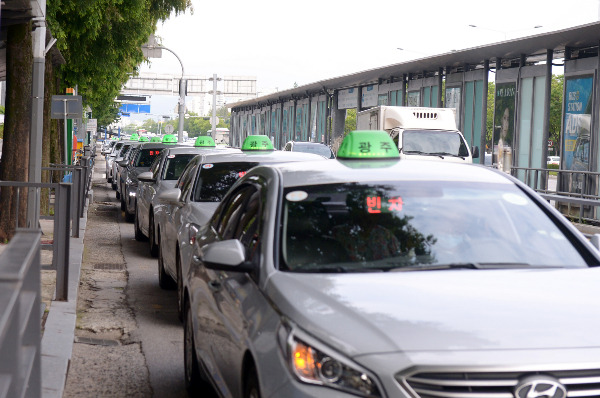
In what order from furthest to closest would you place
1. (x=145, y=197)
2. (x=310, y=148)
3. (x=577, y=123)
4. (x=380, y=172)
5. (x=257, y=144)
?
1. (x=310, y=148)
2. (x=577, y=123)
3. (x=145, y=197)
4. (x=257, y=144)
5. (x=380, y=172)

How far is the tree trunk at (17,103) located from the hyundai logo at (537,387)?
13.1 meters

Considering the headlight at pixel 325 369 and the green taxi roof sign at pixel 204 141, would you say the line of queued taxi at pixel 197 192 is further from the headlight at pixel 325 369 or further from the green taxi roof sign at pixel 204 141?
the headlight at pixel 325 369

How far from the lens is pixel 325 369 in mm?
3598

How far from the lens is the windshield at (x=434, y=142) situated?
83.6ft

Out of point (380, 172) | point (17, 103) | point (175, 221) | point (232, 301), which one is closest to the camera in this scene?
point (232, 301)

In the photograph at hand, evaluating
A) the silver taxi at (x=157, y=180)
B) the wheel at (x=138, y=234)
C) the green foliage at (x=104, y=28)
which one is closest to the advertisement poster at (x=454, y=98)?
the green foliage at (x=104, y=28)

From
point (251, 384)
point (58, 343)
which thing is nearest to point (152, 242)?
point (58, 343)

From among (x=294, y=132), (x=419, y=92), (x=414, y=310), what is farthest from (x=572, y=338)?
(x=294, y=132)

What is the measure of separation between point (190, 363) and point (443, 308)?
275cm

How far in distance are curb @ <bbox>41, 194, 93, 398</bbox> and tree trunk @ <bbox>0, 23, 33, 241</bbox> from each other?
5442 millimetres

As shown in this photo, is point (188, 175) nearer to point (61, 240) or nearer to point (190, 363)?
point (61, 240)

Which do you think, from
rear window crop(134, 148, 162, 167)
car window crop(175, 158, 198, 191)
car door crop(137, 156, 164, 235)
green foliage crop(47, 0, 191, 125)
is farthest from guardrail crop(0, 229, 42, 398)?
rear window crop(134, 148, 162, 167)

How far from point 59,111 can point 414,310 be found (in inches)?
715

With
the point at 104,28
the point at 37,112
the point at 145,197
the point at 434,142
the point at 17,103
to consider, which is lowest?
the point at 145,197
